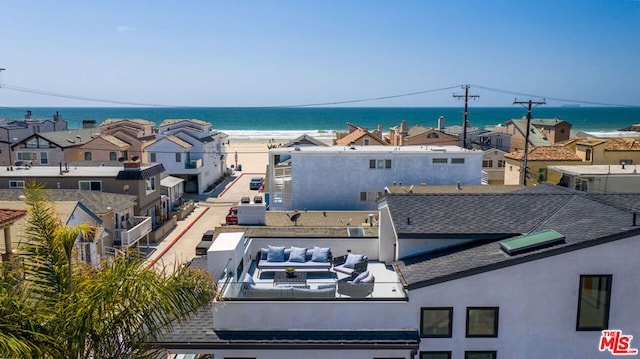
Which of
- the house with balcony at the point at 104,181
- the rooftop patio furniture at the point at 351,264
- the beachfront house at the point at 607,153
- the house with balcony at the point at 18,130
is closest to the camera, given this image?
the rooftop patio furniture at the point at 351,264

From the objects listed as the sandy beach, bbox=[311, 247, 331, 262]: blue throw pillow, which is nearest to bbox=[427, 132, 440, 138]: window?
the sandy beach

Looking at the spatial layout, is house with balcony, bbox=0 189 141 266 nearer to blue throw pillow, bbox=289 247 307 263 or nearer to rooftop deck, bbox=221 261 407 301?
blue throw pillow, bbox=289 247 307 263

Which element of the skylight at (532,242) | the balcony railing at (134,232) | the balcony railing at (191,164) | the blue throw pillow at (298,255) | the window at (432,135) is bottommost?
the balcony railing at (134,232)

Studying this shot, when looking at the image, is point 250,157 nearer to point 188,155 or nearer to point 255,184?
point 255,184

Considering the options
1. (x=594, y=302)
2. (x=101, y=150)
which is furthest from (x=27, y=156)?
(x=594, y=302)

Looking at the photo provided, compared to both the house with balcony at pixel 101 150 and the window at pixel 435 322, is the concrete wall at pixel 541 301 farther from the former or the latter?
the house with balcony at pixel 101 150

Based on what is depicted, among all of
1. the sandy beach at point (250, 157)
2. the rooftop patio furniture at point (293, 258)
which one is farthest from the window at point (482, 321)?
the sandy beach at point (250, 157)
